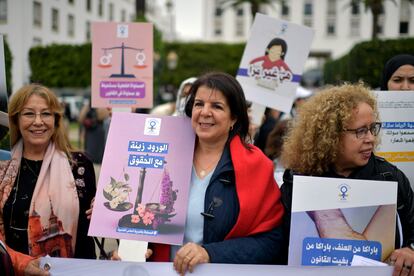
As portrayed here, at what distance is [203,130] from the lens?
222 centimetres

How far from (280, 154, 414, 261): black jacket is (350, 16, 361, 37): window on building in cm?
6156

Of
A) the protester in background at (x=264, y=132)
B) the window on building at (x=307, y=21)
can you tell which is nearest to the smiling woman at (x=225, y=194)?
the protester in background at (x=264, y=132)

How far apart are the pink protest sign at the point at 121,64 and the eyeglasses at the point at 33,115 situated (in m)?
1.41

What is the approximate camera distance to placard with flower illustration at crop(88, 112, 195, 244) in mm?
2139

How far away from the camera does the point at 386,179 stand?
212 cm

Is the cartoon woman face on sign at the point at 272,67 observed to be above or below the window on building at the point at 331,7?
below

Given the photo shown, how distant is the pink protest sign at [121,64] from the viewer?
13.1 ft

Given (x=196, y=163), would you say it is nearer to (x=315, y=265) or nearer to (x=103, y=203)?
(x=103, y=203)

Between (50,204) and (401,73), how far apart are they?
2592 mm

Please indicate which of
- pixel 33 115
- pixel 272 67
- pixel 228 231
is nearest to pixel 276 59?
pixel 272 67

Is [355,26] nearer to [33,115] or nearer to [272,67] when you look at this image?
[272,67]

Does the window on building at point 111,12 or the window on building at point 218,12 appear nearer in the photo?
the window on building at point 111,12

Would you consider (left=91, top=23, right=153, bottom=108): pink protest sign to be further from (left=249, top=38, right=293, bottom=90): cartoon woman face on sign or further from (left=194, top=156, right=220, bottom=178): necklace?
(left=194, top=156, right=220, bottom=178): necklace

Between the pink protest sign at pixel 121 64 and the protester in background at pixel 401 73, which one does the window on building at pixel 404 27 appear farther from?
the pink protest sign at pixel 121 64
